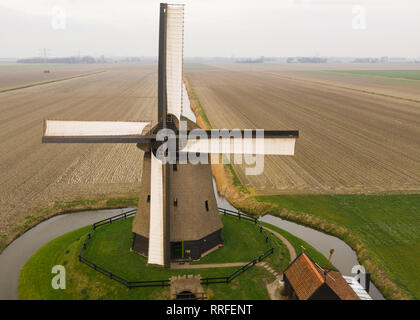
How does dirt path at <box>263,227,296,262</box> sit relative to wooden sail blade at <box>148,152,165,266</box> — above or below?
below

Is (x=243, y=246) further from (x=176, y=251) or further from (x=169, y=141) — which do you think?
(x=169, y=141)

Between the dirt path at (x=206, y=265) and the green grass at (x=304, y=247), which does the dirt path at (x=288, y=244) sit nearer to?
the green grass at (x=304, y=247)

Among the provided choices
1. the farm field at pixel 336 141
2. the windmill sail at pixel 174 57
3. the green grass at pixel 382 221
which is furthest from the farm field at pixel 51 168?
the green grass at pixel 382 221

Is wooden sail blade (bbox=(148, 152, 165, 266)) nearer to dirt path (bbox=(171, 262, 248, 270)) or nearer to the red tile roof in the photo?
dirt path (bbox=(171, 262, 248, 270))

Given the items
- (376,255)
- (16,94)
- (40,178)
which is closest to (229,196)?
(376,255)

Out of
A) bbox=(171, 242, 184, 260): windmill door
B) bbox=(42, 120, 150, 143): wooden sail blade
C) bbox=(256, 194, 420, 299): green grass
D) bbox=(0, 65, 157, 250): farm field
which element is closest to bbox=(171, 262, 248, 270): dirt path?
bbox=(171, 242, 184, 260): windmill door

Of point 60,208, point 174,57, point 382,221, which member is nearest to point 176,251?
point 174,57
